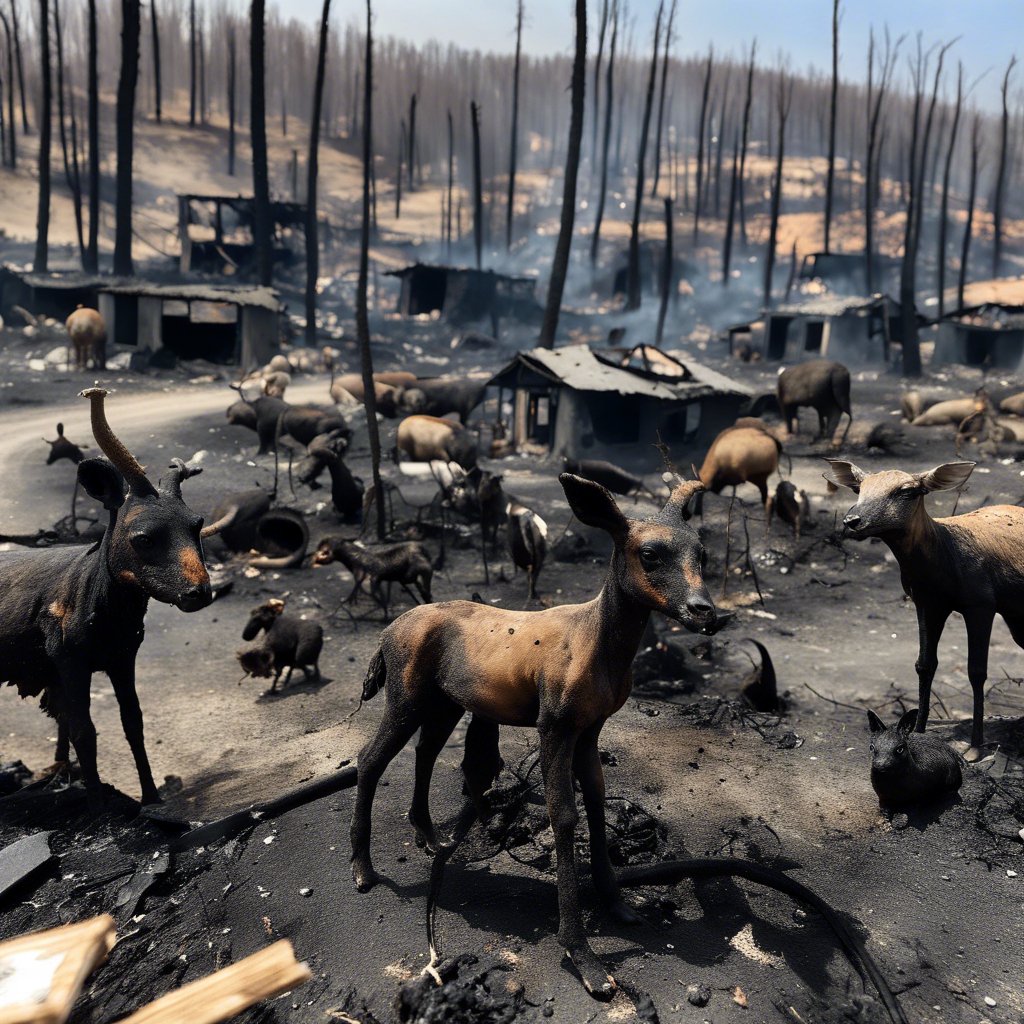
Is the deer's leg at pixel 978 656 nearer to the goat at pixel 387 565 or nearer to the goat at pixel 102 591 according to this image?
the goat at pixel 102 591

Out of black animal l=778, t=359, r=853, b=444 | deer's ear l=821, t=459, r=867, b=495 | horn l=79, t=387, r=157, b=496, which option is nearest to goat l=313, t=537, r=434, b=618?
deer's ear l=821, t=459, r=867, b=495

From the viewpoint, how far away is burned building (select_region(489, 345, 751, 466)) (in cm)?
2066

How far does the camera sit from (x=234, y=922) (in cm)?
485

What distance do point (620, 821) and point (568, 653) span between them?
1.75 m

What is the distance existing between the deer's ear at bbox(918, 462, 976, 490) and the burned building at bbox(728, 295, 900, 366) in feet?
86.3

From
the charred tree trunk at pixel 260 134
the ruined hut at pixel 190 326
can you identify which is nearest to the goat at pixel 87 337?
the ruined hut at pixel 190 326

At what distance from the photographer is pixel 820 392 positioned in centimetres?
2050

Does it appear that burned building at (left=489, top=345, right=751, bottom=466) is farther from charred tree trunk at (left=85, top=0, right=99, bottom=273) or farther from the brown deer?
charred tree trunk at (left=85, top=0, right=99, bottom=273)

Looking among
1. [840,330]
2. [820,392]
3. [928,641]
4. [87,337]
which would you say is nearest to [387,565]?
[928,641]

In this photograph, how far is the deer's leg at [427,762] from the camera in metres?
5.30

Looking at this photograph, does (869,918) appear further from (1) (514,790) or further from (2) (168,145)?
(2) (168,145)

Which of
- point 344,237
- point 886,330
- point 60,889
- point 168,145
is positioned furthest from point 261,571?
point 168,145

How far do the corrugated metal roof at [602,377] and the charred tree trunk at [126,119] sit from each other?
654 inches

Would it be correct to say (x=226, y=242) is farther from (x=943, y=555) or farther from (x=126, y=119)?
(x=943, y=555)
